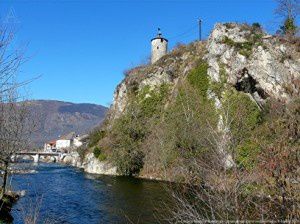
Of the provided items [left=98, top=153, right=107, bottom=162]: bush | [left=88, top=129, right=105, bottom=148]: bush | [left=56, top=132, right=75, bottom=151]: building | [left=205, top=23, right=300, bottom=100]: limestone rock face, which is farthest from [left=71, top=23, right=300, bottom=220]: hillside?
[left=56, top=132, right=75, bottom=151]: building

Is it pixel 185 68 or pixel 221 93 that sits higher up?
pixel 185 68

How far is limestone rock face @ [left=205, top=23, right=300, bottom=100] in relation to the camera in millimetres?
48000

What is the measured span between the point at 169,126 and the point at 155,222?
91.3 feet

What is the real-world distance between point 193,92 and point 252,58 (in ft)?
30.2

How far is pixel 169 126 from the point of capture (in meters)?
→ 50.7

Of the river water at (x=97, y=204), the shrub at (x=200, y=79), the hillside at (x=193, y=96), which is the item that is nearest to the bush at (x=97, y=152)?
the hillside at (x=193, y=96)

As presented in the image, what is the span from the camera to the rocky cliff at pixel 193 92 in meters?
47.5

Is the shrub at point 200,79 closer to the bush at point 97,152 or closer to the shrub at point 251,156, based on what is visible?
the bush at point 97,152

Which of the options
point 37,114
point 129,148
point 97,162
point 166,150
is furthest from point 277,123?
point 97,162

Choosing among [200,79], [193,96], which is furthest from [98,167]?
[200,79]

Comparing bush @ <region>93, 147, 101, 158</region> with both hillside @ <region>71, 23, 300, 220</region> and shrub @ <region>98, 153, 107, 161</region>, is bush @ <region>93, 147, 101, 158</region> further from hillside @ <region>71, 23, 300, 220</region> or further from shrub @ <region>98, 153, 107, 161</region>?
shrub @ <region>98, 153, 107, 161</region>

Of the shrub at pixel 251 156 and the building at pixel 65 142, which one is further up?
the building at pixel 65 142

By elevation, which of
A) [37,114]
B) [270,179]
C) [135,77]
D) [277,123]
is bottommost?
[270,179]

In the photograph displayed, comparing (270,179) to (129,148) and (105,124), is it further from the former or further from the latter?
(105,124)
